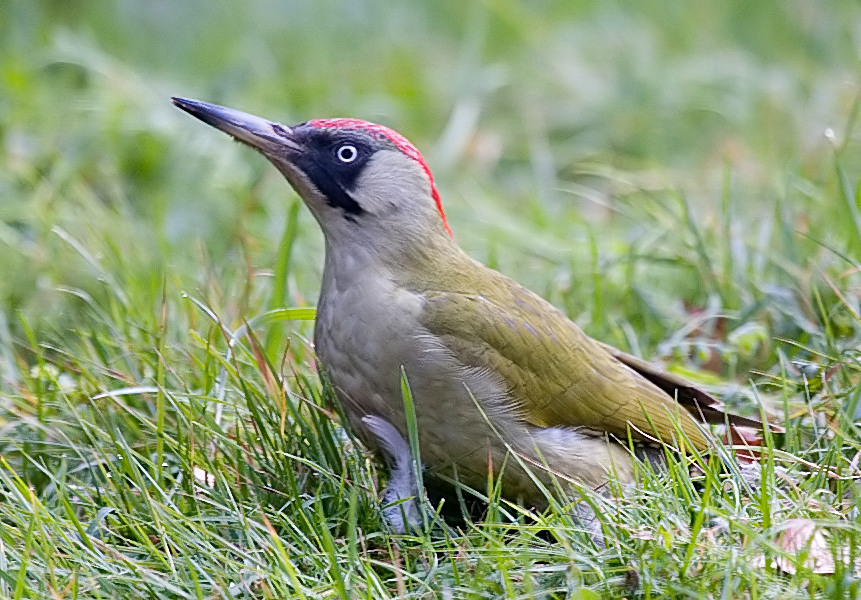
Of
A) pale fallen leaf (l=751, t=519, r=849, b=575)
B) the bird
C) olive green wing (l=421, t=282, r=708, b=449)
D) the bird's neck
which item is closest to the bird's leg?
the bird

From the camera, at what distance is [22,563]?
7.71 feet

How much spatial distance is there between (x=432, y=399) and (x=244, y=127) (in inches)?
33.7

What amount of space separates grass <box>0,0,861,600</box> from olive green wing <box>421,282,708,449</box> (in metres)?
0.27

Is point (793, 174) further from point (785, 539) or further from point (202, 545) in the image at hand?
point (202, 545)

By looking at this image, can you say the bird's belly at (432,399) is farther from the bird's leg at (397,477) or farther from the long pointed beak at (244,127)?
the long pointed beak at (244,127)

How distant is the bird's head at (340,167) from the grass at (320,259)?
309mm

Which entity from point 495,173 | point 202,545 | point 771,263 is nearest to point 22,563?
point 202,545

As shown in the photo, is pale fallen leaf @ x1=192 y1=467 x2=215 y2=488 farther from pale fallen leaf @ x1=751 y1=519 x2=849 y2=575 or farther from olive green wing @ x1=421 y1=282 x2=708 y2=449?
pale fallen leaf @ x1=751 y1=519 x2=849 y2=575

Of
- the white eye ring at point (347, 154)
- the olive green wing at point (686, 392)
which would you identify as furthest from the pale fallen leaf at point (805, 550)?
the white eye ring at point (347, 154)

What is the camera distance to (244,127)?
3.13m

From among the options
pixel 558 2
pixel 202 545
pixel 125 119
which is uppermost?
pixel 558 2

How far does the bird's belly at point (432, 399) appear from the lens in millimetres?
2869

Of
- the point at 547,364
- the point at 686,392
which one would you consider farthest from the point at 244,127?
the point at 686,392

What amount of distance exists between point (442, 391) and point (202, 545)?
25.9 inches
